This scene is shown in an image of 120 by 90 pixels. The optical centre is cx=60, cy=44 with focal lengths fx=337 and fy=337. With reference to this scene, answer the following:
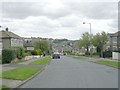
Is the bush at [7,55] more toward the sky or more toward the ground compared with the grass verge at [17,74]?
more toward the sky

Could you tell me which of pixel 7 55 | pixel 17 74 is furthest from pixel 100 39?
pixel 17 74

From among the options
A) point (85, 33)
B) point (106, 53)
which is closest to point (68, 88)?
point (106, 53)

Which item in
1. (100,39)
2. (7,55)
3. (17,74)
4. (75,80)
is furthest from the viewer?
(100,39)

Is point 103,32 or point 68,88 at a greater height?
point 103,32

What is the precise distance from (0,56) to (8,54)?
13.1 feet

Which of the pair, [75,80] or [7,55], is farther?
[7,55]

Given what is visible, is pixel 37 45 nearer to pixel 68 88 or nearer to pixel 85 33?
pixel 85 33

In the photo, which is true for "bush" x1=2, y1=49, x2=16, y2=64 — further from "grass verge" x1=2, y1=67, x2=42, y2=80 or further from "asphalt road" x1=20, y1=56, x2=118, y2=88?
"asphalt road" x1=20, y1=56, x2=118, y2=88

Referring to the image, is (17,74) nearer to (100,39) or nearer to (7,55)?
(7,55)

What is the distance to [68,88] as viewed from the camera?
1594cm

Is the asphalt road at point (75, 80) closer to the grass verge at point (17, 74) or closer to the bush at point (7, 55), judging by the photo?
the grass verge at point (17, 74)

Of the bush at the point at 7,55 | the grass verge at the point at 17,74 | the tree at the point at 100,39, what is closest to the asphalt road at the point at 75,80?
the grass verge at the point at 17,74

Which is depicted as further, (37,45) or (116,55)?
(37,45)

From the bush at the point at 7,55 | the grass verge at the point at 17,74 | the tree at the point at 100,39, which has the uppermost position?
the tree at the point at 100,39
